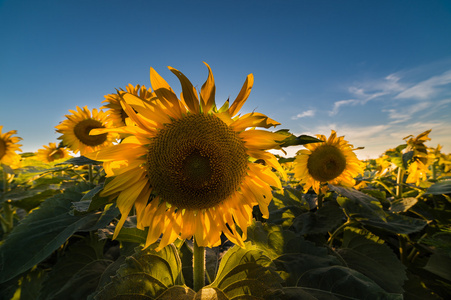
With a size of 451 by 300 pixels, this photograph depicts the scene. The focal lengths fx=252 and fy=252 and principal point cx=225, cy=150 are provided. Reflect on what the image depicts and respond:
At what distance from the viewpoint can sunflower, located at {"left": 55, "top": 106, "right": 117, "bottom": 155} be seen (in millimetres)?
4305

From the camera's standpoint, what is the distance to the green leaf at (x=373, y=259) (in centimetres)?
189

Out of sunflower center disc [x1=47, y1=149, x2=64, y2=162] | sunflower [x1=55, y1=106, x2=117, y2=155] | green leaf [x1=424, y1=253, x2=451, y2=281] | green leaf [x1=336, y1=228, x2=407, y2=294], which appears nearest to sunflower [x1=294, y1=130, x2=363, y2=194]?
green leaf [x1=336, y1=228, x2=407, y2=294]

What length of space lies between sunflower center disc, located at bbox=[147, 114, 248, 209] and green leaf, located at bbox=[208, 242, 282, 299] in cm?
32

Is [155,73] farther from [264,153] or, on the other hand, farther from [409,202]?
[409,202]

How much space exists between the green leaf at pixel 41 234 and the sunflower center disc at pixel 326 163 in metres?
2.45

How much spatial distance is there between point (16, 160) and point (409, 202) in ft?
23.9

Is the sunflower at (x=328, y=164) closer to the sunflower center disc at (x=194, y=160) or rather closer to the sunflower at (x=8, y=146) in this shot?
the sunflower center disc at (x=194, y=160)

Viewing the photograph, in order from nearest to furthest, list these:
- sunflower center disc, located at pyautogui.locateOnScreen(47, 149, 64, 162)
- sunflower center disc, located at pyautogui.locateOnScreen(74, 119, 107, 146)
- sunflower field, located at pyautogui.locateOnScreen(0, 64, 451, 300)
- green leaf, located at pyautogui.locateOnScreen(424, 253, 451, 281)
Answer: sunflower field, located at pyautogui.locateOnScreen(0, 64, 451, 300) < green leaf, located at pyautogui.locateOnScreen(424, 253, 451, 281) < sunflower center disc, located at pyautogui.locateOnScreen(74, 119, 107, 146) < sunflower center disc, located at pyautogui.locateOnScreen(47, 149, 64, 162)

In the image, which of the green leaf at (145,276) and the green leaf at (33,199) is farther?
the green leaf at (33,199)

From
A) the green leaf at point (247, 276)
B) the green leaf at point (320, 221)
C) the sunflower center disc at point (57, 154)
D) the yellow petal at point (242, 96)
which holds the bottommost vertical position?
the green leaf at point (320, 221)

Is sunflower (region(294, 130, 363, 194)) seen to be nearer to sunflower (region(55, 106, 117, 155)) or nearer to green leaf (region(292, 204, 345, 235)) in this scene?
green leaf (region(292, 204, 345, 235))

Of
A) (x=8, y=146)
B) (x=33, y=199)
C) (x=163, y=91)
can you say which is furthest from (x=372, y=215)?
(x=8, y=146)

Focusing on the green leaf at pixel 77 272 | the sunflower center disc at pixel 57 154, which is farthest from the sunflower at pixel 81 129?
the green leaf at pixel 77 272

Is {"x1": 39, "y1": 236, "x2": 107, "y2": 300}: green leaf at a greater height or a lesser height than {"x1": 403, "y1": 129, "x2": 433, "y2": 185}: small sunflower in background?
lesser
